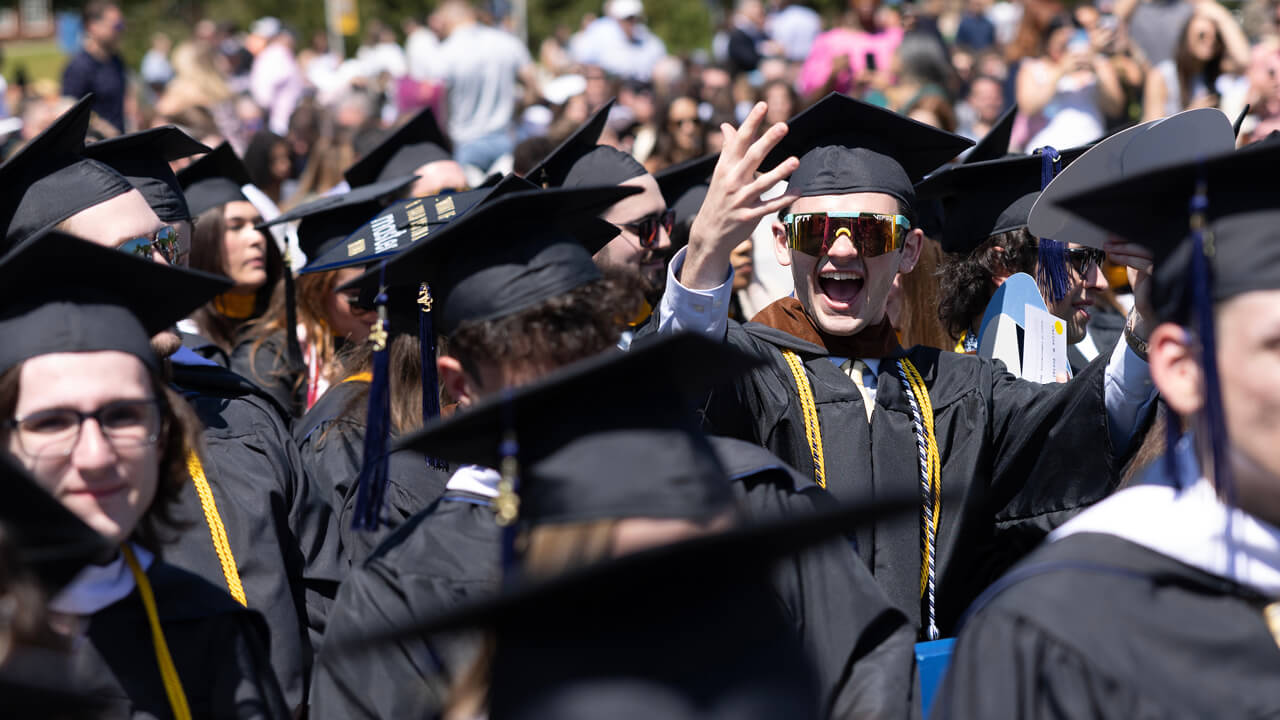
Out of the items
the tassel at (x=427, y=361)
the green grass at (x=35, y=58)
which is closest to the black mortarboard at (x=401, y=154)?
the tassel at (x=427, y=361)

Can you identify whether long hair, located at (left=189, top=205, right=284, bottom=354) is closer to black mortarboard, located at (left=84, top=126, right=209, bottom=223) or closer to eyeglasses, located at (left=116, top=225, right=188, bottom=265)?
black mortarboard, located at (left=84, top=126, right=209, bottom=223)

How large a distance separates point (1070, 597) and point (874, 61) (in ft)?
29.7

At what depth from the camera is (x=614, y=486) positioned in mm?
2201

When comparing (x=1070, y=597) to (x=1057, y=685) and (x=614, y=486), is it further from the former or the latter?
(x=614, y=486)

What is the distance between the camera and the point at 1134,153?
360 cm

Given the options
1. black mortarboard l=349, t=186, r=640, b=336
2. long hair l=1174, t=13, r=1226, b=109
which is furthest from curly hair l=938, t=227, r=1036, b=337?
long hair l=1174, t=13, r=1226, b=109

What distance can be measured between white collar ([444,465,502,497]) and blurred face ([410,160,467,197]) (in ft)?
11.7

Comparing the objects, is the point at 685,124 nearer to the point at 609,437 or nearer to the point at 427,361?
the point at 427,361

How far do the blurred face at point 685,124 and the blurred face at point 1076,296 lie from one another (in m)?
5.74

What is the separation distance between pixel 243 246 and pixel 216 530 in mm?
2741

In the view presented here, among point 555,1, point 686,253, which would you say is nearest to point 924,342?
point 686,253

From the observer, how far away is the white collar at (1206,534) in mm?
2203

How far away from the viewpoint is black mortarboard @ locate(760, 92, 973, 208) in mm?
3883

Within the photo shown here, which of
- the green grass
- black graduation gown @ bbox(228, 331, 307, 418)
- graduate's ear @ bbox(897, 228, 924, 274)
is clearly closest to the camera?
graduate's ear @ bbox(897, 228, 924, 274)
